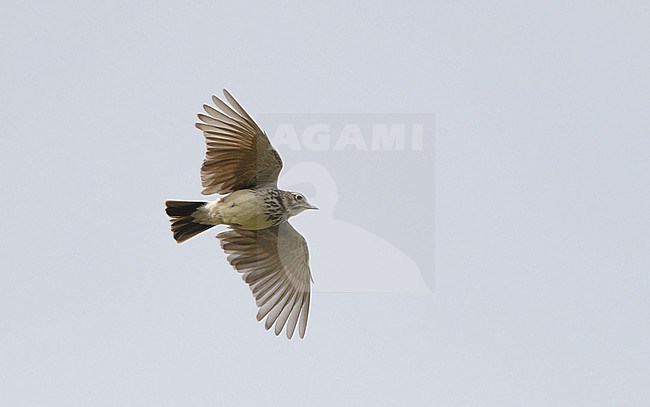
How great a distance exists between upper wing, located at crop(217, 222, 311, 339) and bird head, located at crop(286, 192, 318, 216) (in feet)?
1.74

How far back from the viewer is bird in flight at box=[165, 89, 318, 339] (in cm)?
1434

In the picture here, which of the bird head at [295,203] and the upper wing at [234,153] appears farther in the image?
the bird head at [295,203]

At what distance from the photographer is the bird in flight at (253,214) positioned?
14336 millimetres

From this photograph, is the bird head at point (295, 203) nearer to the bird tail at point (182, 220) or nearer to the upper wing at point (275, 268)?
the upper wing at point (275, 268)

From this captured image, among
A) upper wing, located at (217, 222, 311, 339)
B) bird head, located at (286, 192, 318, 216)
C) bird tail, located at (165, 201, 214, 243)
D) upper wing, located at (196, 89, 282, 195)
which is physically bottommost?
upper wing, located at (217, 222, 311, 339)

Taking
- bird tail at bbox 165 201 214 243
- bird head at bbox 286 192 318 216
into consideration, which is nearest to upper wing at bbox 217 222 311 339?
bird head at bbox 286 192 318 216

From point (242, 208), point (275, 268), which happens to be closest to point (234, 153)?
point (242, 208)

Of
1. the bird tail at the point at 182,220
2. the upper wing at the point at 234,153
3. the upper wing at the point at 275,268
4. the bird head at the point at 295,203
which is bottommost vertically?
the upper wing at the point at 275,268

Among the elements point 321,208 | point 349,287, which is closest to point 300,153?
point 321,208

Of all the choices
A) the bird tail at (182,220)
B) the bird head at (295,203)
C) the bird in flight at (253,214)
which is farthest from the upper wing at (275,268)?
the bird tail at (182,220)

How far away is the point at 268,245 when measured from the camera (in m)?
15.5

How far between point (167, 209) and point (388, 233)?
3764 millimetres

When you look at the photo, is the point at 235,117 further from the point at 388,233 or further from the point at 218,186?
the point at 388,233

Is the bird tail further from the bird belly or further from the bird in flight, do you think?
the bird belly
